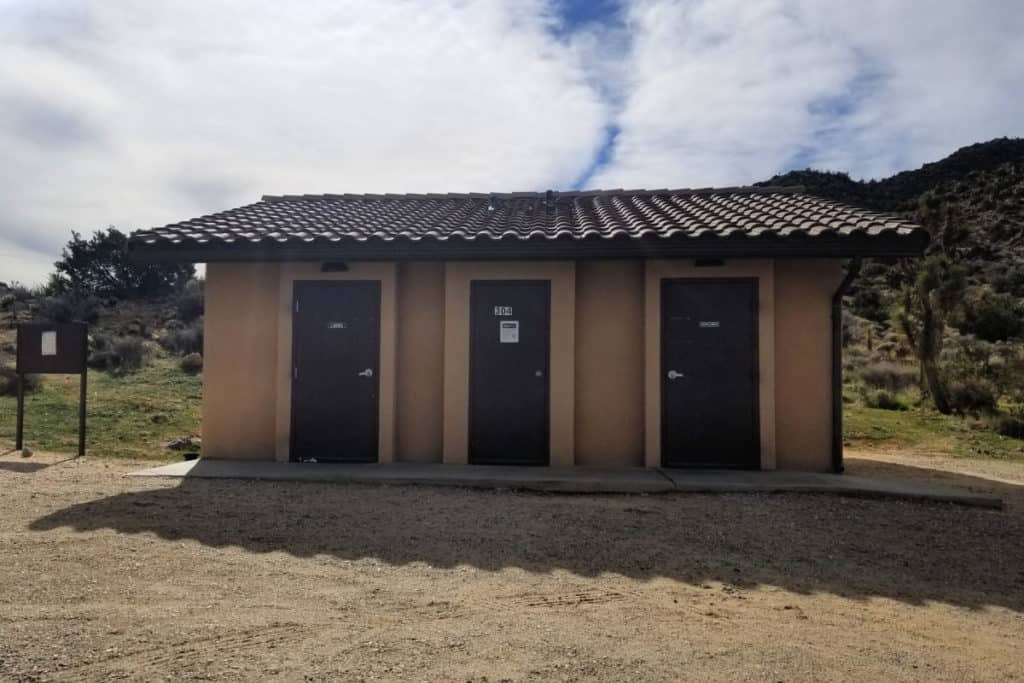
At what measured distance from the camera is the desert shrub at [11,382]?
15.7 metres

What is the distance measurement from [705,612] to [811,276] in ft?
17.5

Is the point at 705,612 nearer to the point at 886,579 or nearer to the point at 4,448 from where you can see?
the point at 886,579

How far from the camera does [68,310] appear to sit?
29516 mm

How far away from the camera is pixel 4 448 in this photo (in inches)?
365

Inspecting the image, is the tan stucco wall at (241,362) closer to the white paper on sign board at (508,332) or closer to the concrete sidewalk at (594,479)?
the concrete sidewalk at (594,479)

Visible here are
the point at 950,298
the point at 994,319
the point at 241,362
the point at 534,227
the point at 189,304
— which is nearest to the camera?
the point at 241,362

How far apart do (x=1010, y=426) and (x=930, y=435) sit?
1.62 metres

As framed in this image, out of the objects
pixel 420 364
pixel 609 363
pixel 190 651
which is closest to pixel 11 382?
pixel 420 364

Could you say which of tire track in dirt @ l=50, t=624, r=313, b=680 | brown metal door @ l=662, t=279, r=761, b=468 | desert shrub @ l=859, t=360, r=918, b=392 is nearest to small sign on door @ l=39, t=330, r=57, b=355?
tire track in dirt @ l=50, t=624, r=313, b=680

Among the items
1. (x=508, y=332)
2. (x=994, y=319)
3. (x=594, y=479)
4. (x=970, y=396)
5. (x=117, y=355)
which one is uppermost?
(x=994, y=319)

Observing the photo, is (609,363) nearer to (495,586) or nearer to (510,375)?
(510,375)

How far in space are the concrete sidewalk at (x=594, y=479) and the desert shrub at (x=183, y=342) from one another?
739 inches

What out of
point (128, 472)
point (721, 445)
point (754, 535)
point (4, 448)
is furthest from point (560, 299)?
point (4, 448)

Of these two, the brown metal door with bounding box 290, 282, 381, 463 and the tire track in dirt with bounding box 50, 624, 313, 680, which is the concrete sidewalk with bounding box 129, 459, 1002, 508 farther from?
the tire track in dirt with bounding box 50, 624, 313, 680
